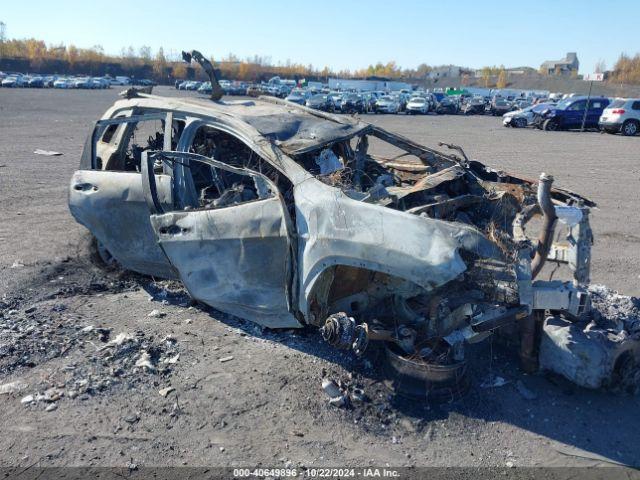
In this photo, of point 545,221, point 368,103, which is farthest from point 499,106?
point 545,221

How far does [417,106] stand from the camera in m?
37.9

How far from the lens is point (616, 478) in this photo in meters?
3.15

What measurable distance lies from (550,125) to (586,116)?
165cm

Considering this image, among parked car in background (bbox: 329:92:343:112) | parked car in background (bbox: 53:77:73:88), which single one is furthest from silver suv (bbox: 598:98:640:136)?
parked car in background (bbox: 53:77:73:88)

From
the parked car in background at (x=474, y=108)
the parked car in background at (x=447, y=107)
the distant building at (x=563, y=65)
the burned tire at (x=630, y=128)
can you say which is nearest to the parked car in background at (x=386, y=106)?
the parked car in background at (x=447, y=107)

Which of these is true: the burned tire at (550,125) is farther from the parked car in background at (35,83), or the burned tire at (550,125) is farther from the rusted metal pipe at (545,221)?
the parked car in background at (35,83)

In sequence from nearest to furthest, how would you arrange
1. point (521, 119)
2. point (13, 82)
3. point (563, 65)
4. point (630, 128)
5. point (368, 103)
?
point (630, 128) → point (521, 119) → point (368, 103) → point (13, 82) → point (563, 65)

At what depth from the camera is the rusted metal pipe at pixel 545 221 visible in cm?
351

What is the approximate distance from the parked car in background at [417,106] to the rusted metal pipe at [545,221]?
117 ft

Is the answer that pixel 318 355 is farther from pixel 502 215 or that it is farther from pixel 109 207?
pixel 109 207

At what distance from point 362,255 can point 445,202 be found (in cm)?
116

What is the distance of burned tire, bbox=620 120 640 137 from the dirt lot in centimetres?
2170

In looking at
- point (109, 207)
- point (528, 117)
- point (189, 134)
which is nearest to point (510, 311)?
point (189, 134)

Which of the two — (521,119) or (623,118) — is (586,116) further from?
(521,119)
